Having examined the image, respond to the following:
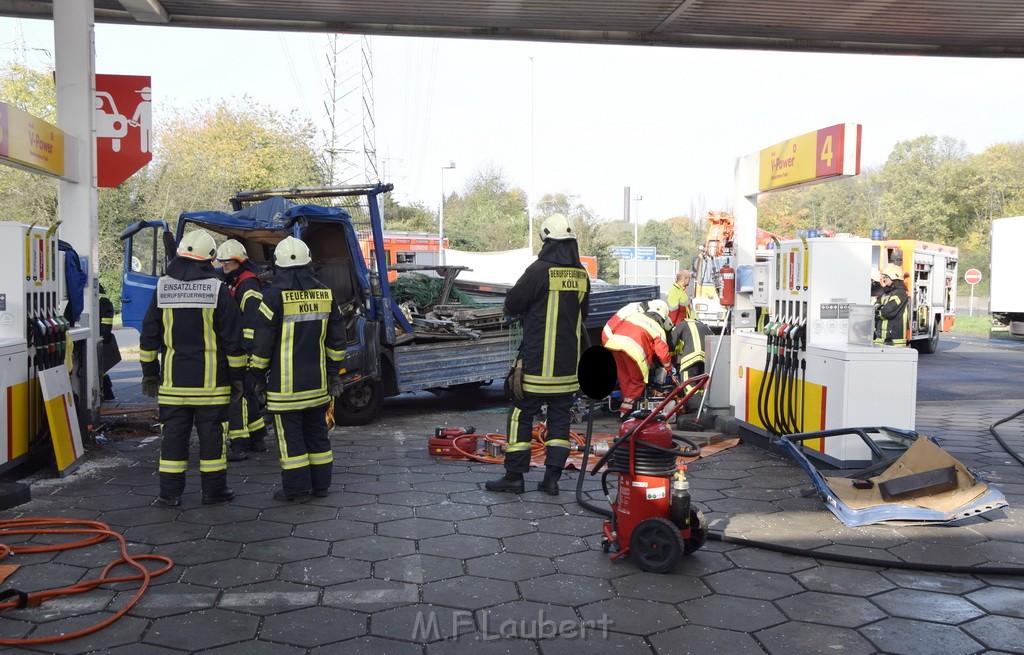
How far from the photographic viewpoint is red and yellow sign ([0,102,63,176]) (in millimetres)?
6457

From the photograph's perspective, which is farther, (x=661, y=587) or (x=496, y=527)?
(x=496, y=527)

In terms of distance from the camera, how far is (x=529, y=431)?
6.20m

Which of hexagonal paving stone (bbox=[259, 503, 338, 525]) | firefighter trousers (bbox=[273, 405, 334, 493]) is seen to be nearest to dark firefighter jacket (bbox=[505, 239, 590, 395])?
firefighter trousers (bbox=[273, 405, 334, 493])

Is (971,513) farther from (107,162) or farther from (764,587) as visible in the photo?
(107,162)

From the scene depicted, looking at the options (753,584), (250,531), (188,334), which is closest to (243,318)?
(188,334)

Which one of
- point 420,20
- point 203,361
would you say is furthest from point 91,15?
point 203,361

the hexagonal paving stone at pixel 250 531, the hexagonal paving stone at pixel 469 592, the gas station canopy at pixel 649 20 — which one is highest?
the gas station canopy at pixel 649 20

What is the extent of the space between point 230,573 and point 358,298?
16.1 ft

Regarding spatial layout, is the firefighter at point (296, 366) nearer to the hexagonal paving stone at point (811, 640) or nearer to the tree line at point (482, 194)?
the hexagonal paving stone at point (811, 640)

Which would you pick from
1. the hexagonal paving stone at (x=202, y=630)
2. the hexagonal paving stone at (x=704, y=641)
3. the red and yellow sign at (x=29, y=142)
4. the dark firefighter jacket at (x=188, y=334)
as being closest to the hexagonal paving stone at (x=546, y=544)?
the hexagonal paving stone at (x=704, y=641)

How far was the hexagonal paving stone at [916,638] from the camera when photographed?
139 inches

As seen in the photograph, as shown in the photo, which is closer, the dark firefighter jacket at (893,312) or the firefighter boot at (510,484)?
the firefighter boot at (510,484)

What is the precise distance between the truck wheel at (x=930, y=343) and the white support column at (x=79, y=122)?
18.0m

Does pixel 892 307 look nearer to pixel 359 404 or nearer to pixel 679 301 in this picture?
pixel 679 301
